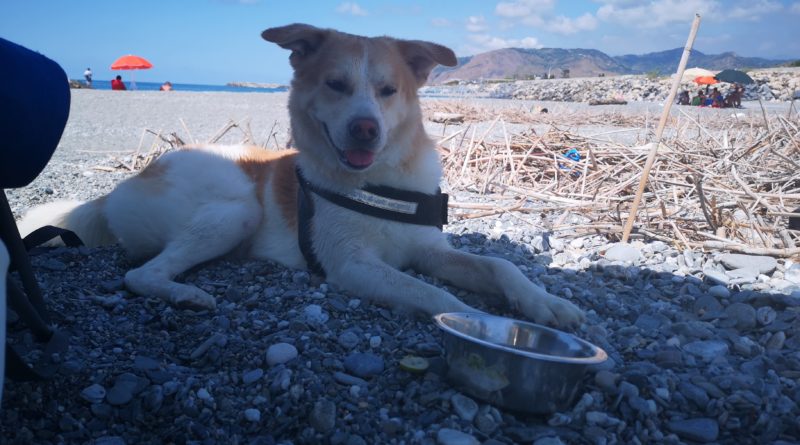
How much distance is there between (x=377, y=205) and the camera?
260 cm

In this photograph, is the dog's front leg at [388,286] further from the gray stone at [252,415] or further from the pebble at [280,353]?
the gray stone at [252,415]

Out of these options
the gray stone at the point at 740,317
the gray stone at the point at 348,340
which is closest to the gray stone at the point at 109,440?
the gray stone at the point at 348,340

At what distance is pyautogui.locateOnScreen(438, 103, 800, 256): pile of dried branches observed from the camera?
3.16m

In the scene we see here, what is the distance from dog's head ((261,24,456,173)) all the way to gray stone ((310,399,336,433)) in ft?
4.43

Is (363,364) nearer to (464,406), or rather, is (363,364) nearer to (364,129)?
(464,406)

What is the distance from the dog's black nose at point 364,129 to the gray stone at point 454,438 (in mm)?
1481

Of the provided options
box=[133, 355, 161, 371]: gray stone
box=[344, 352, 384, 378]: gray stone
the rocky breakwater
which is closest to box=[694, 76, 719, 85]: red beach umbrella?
the rocky breakwater

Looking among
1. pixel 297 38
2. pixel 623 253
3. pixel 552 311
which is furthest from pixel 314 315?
pixel 623 253

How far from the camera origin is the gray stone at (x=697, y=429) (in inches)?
54.8

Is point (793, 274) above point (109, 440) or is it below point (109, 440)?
above

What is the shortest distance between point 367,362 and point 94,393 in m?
0.78

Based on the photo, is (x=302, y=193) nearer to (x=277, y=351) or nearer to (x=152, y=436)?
(x=277, y=351)

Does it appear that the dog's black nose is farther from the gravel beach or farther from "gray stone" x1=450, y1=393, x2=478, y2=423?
"gray stone" x1=450, y1=393, x2=478, y2=423

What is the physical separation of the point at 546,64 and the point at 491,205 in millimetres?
94346
